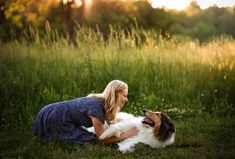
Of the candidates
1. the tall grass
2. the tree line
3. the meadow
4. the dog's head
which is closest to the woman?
the meadow

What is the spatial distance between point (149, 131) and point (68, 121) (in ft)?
3.39

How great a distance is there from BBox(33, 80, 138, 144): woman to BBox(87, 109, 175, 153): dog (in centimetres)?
7

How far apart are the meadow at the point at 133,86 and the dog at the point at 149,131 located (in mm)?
107

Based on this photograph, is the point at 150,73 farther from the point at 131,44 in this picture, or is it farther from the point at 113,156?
the point at 113,156

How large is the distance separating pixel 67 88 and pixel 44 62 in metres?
0.98

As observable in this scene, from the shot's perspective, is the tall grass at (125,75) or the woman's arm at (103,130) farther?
the tall grass at (125,75)

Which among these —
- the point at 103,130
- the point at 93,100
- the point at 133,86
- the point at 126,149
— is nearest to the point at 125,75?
the point at 133,86

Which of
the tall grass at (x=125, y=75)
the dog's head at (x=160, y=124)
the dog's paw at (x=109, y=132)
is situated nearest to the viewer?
Result: the dog's head at (x=160, y=124)

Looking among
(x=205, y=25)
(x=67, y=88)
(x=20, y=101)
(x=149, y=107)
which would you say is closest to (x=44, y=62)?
(x=67, y=88)

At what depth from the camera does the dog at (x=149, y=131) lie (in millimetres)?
5184

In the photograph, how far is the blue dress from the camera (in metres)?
5.58

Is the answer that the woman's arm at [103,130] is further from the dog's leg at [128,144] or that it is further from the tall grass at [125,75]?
the tall grass at [125,75]

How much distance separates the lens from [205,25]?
34750 mm

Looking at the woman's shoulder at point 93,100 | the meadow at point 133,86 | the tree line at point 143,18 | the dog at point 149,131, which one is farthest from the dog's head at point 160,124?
the tree line at point 143,18
